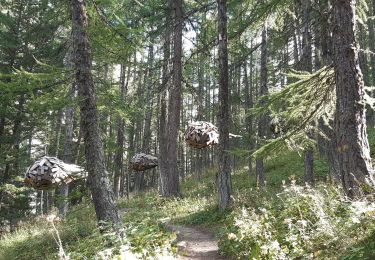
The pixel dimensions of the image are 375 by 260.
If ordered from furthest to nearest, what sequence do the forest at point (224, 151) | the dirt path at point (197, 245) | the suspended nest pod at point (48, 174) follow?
the suspended nest pod at point (48, 174) → the dirt path at point (197, 245) → the forest at point (224, 151)

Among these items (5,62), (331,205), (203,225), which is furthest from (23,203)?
(331,205)

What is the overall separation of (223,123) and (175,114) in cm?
410

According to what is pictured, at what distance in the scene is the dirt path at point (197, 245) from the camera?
684cm

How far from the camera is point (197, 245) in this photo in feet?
25.7

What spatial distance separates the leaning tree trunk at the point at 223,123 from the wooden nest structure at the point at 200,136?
289mm

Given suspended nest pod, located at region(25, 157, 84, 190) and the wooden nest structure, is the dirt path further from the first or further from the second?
suspended nest pod, located at region(25, 157, 84, 190)

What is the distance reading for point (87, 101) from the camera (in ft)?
24.0

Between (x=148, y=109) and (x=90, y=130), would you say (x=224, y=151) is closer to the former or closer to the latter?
(x=90, y=130)

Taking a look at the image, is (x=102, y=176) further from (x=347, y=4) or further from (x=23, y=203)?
(x=23, y=203)

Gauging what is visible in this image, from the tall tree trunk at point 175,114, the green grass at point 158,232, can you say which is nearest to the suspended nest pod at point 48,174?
the green grass at point 158,232

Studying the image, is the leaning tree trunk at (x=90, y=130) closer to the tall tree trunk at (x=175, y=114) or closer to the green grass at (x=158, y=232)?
the green grass at (x=158, y=232)

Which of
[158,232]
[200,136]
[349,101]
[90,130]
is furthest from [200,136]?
[349,101]

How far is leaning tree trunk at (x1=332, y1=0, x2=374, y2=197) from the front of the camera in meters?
5.63

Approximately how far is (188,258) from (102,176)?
7.29ft
